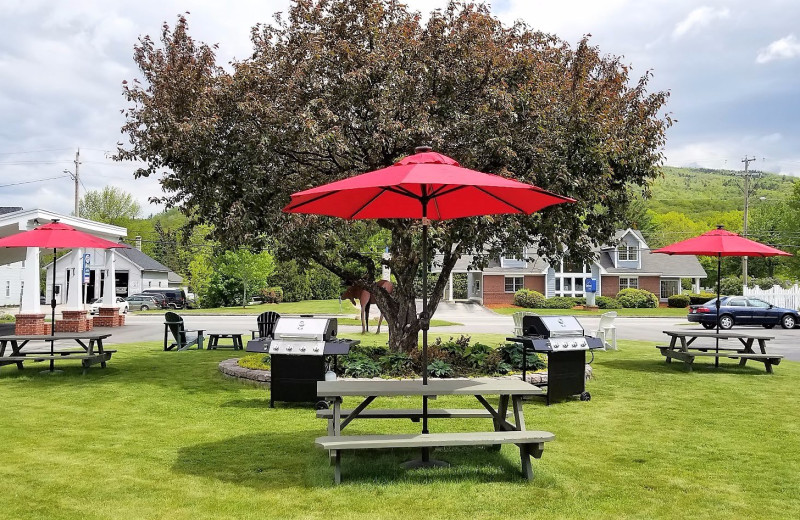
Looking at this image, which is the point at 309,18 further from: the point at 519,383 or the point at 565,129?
the point at 519,383

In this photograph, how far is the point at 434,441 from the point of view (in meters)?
5.73

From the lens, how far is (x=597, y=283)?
171 feet

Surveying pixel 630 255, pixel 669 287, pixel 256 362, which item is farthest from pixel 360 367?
pixel 669 287

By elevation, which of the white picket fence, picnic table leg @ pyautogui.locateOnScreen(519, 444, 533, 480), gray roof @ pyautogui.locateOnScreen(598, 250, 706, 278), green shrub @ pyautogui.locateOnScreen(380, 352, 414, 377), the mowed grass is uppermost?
gray roof @ pyautogui.locateOnScreen(598, 250, 706, 278)

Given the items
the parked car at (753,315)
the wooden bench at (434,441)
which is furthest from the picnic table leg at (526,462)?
the parked car at (753,315)

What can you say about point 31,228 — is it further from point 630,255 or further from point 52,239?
point 630,255

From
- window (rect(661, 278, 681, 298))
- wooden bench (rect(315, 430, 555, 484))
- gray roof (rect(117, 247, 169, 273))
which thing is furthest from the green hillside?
wooden bench (rect(315, 430, 555, 484))

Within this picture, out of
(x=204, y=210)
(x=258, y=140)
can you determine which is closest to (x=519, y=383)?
(x=258, y=140)

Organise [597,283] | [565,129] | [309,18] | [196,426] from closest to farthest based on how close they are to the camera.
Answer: [196,426] < [565,129] < [309,18] < [597,283]

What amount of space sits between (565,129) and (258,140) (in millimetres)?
5204

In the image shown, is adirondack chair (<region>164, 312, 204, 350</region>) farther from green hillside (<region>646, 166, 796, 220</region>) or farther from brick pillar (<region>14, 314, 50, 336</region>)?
green hillside (<region>646, 166, 796, 220</region>)

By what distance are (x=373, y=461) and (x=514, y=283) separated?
Answer: 47.0 m

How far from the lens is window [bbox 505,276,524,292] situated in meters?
52.4

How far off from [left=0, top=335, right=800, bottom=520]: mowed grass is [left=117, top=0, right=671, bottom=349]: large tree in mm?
3081
